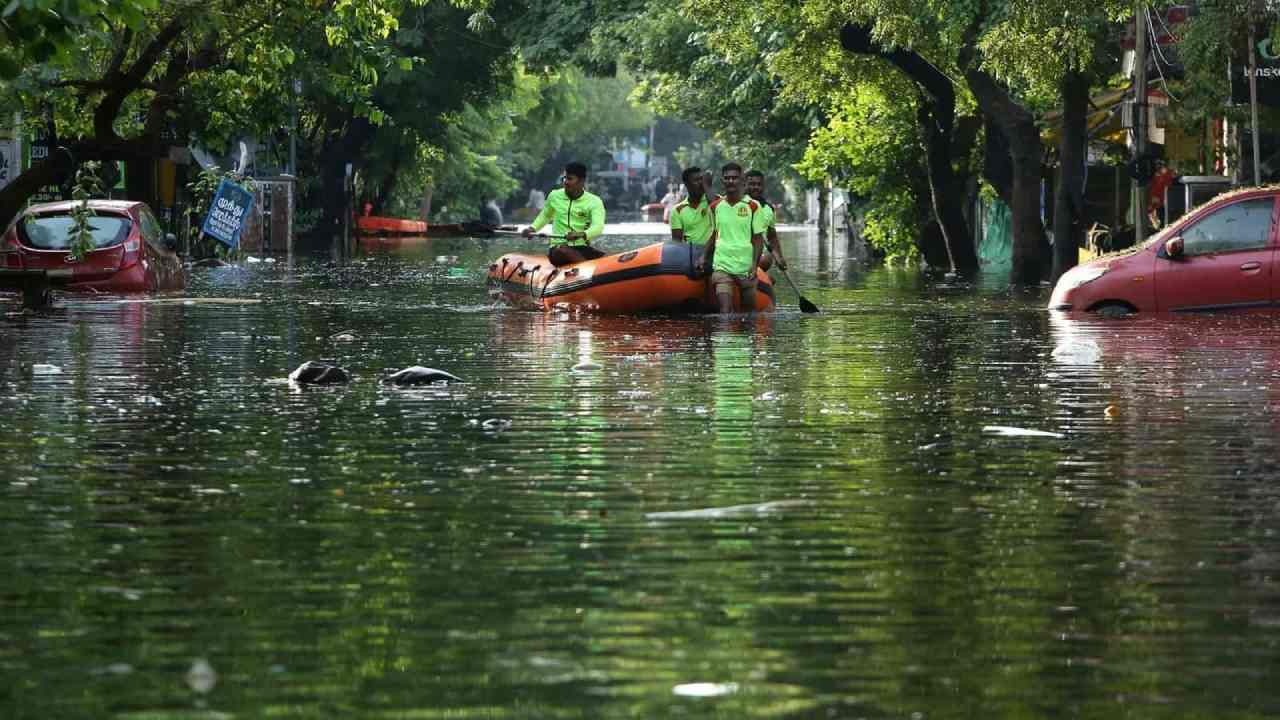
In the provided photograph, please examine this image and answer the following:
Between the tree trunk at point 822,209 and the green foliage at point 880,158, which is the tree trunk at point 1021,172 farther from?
the tree trunk at point 822,209

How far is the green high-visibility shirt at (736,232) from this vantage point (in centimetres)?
2591

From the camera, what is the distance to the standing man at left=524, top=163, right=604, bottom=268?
28.8 m

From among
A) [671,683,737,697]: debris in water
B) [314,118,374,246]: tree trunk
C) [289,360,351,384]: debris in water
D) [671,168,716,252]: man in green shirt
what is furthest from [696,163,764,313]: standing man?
[314,118,374,246]: tree trunk

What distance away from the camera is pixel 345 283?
1549 inches

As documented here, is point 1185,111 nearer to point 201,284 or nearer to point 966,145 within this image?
point 966,145

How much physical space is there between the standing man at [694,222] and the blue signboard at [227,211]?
2070 centimetres

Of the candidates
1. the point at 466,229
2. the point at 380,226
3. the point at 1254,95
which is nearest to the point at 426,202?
the point at 466,229

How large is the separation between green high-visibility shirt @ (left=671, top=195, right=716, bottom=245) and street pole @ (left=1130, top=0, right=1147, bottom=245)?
889 cm

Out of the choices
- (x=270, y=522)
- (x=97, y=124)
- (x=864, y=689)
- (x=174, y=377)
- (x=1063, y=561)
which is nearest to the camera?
(x=864, y=689)

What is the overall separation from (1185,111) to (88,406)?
23.0 metres

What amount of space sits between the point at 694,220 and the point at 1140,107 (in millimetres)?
9904

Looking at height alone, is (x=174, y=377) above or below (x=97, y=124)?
below

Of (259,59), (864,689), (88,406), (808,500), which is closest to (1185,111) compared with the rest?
(259,59)

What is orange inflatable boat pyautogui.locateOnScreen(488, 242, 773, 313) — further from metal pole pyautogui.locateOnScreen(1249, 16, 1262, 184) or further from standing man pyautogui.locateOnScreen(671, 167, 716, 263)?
metal pole pyautogui.locateOnScreen(1249, 16, 1262, 184)
